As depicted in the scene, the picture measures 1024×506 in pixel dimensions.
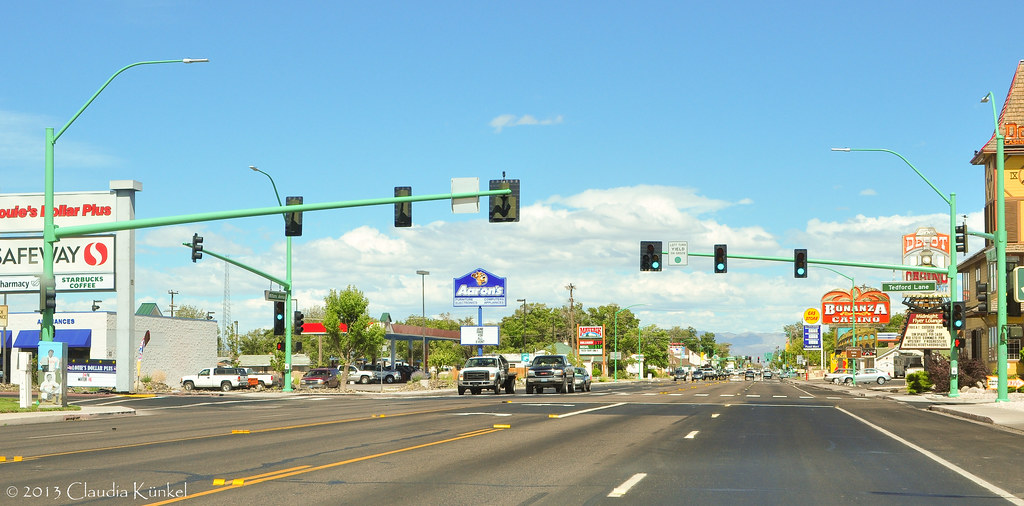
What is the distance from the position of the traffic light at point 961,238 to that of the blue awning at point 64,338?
55469mm

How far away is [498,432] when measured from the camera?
69.4 ft

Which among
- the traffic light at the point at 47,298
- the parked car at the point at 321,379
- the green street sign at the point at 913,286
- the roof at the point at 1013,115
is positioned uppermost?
the roof at the point at 1013,115

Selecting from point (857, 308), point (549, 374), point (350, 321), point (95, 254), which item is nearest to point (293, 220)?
point (549, 374)

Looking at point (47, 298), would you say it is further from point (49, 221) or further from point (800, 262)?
point (800, 262)

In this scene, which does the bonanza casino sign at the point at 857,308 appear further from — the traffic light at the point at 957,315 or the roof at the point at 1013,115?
the traffic light at the point at 957,315

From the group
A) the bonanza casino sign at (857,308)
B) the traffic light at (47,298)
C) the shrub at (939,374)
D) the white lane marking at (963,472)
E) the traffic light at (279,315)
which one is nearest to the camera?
the white lane marking at (963,472)

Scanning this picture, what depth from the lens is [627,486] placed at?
11.9 meters

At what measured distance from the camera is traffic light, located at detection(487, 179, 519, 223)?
28.2 metres

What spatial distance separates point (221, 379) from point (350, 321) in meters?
8.97

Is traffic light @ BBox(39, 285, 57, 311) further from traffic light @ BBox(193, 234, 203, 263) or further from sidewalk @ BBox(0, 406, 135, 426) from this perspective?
traffic light @ BBox(193, 234, 203, 263)

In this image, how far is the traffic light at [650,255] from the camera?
128ft

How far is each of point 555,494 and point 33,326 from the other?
68074mm

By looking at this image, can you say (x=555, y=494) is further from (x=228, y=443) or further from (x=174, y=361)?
(x=174, y=361)

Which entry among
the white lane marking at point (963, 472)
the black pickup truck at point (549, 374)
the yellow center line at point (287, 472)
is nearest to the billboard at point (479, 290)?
the black pickup truck at point (549, 374)
